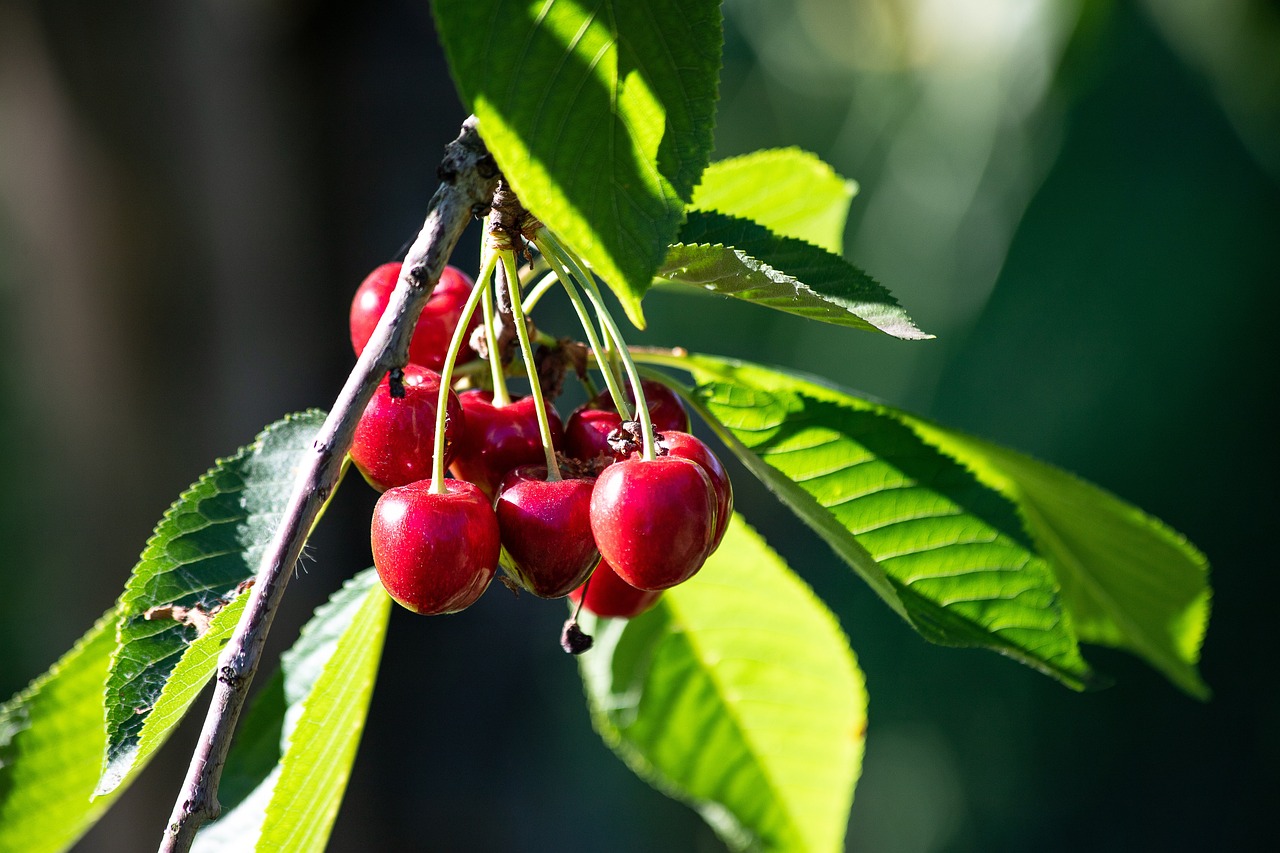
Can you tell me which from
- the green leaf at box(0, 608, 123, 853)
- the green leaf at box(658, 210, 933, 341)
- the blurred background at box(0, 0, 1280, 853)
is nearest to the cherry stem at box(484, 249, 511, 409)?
the green leaf at box(658, 210, 933, 341)

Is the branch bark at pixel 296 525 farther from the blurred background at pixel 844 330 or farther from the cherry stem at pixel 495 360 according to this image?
the blurred background at pixel 844 330

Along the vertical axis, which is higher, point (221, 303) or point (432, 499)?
point (432, 499)

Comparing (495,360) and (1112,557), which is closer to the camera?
(495,360)

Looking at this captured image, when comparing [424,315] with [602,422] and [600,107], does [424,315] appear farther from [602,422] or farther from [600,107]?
[600,107]

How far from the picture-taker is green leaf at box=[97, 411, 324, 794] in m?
0.54

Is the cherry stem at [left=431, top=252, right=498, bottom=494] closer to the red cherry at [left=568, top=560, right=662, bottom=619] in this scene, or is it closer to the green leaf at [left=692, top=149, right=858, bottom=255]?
the red cherry at [left=568, top=560, right=662, bottom=619]

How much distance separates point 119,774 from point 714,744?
581 millimetres

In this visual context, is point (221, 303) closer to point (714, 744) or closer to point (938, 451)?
point (714, 744)

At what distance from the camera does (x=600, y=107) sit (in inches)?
17.8

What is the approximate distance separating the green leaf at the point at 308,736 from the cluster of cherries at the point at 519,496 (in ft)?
0.35

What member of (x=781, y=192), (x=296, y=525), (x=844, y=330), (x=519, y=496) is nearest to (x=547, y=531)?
(x=519, y=496)

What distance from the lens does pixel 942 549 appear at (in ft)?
2.32

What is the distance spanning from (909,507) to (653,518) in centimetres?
27

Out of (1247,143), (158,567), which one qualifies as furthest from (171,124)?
(1247,143)
